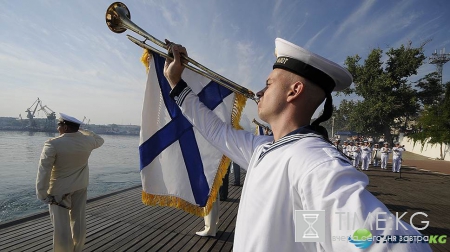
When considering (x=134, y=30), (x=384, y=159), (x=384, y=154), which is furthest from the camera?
(x=384, y=159)

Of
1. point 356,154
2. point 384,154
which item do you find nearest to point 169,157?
point 356,154

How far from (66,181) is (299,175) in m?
3.65

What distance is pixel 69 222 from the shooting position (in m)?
3.40

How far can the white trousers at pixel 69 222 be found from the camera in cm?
327

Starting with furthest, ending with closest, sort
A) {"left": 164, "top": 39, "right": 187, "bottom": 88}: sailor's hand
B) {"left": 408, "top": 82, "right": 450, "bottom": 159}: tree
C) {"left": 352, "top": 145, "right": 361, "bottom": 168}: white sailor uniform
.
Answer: {"left": 408, "top": 82, "right": 450, "bottom": 159}: tree < {"left": 352, "top": 145, "right": 361, "bottom": 168}: white sailor uniform < {"left": 164, "top": 39, "right": 187, "bottom": 88}: sailor's hand

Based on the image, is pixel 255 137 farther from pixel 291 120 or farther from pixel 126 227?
pixel 126 227

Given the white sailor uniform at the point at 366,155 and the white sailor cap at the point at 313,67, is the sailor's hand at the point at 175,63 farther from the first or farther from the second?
the white sailor uniform at the point at 366,155

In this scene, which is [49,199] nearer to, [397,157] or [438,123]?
[397,157]

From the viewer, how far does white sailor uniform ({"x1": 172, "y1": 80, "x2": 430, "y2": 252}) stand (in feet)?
2.39

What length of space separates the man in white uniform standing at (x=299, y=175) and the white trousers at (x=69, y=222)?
3.20 metres

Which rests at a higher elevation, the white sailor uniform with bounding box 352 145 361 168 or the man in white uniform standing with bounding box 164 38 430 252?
the man in white uniform standing with bounding box 164 38 430 252

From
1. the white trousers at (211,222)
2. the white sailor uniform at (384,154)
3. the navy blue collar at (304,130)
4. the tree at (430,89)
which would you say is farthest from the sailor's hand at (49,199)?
the tree at (430,89)

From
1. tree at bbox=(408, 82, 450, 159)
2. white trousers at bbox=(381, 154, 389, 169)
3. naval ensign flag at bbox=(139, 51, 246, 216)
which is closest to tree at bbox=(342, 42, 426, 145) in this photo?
tree at bbox=(408, 82, 450, 159)

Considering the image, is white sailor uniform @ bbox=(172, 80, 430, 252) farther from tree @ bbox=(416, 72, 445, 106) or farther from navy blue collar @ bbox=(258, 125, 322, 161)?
tree @ bbox=(416, 72, 445, 106)
